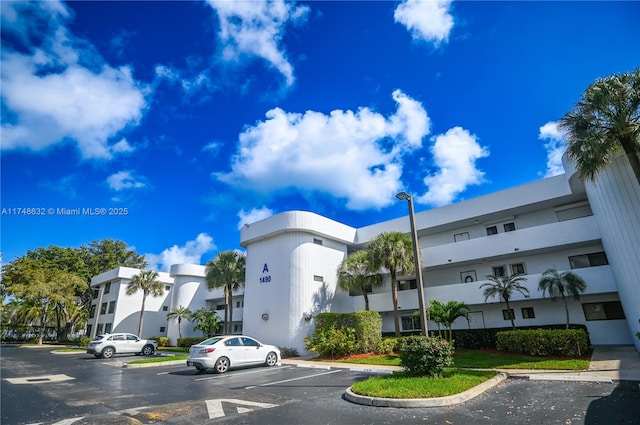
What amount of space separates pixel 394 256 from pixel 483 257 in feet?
19.1

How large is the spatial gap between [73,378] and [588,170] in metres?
21.7

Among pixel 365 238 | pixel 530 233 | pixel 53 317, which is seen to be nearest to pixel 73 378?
pixel 365 238

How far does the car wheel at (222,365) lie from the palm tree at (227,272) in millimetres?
14859

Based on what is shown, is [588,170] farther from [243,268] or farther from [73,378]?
[243,268]

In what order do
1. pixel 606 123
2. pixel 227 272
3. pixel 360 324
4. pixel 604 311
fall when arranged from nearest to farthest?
pixel 606 123
pixel 604 311
pixel 360 324
pixel 227 272

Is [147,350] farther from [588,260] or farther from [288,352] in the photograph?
[588,260]

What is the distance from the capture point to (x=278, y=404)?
8.16m

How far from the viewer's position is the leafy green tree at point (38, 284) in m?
40.9

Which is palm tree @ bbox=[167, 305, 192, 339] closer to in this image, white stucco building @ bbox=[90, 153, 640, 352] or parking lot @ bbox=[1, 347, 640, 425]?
white stucco building @ bbox=[90, 153, 640, 352]

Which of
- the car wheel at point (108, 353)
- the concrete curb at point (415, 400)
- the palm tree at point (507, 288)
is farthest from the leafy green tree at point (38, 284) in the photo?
the palm tree at point (507, 288)

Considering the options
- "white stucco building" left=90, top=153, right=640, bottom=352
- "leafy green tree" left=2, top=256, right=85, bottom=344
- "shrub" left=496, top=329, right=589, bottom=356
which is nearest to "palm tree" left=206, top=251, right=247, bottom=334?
"white stucco building" left=90, top=153, right=640, bottom=352

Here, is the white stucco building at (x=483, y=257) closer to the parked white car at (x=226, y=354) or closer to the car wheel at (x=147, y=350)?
the parked white car at (x=226, y=354)

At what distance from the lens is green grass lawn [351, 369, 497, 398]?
789cm

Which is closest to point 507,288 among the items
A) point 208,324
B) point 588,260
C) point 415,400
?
point 588,260
